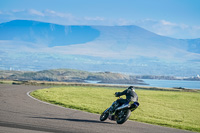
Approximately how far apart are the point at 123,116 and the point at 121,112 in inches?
10.2

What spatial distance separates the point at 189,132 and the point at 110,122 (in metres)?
3.79

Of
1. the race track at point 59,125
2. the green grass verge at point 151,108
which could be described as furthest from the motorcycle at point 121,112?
the green grass verge at point 151,108

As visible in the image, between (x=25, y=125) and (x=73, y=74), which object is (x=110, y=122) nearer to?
(x=25, y=125)

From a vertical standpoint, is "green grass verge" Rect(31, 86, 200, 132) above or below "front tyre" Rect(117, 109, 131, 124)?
below

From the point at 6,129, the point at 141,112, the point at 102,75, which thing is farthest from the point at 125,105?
the point at 102,75

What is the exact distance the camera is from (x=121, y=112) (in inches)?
685

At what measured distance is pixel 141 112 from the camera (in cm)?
2548

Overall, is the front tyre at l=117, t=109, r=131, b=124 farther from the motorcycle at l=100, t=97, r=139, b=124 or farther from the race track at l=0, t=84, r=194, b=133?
the race track at l=0, t=84, r=194, b=133

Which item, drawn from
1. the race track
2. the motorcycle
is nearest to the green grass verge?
the motorcycle

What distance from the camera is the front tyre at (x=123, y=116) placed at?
16.9 m

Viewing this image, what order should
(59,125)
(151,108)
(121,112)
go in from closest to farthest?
(59,125), (121,112), (151,108)

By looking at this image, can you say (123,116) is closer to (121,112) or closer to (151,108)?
(121,112)

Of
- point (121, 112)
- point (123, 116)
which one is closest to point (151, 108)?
point (121, 112)

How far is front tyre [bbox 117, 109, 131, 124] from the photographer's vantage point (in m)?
16.9
